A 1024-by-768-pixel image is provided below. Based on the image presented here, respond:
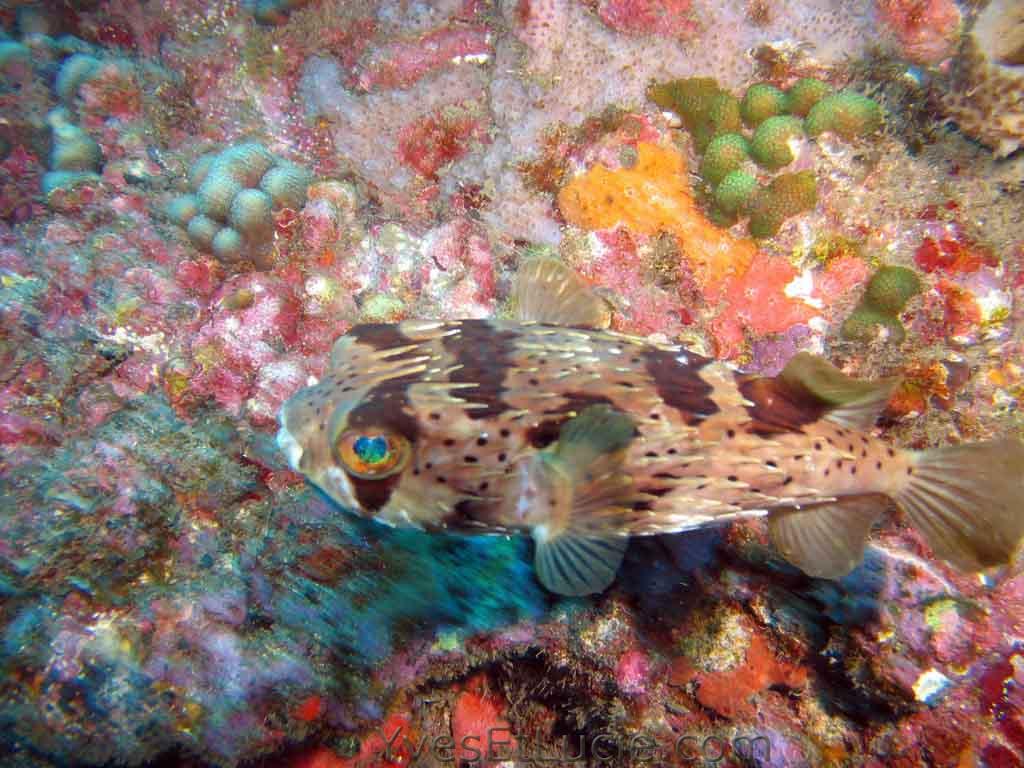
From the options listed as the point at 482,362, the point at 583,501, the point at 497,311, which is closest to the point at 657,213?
the point at 497,311

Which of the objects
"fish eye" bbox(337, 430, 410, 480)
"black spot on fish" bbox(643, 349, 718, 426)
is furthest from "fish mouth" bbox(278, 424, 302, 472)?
"black spot on fish" bbox(643, 349, 718, 426)

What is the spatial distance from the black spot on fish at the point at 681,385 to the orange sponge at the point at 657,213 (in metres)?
1.75

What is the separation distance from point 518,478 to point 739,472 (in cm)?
93

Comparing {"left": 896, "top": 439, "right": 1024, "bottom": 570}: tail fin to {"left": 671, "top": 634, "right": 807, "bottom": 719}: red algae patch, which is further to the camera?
{"left": 671, "top": 634, "right": 807, "bottom": 719}: red algae patch

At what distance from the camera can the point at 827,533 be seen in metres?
2.51

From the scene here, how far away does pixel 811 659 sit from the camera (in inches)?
124

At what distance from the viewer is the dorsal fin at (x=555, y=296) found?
3.04 m

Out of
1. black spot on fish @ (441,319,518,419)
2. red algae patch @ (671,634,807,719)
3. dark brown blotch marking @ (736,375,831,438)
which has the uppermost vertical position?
dark brown blotch marking @ (736,375,831,438)

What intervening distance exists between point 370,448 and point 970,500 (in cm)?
264

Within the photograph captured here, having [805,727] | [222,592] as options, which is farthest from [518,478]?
[805,727]

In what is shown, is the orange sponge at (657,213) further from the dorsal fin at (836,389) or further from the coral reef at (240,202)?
the coral reef at (240,202)

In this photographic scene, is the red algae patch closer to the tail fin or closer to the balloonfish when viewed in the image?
the balloonfish

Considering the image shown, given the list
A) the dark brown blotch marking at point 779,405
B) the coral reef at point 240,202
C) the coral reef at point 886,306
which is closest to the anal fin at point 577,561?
the dark brown blotch marking at point 779,405

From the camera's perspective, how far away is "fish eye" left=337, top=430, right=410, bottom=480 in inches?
81.4
